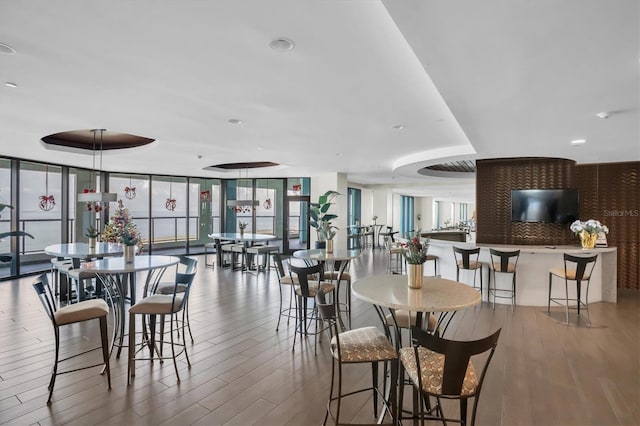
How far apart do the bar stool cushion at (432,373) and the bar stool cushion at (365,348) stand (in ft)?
0.40

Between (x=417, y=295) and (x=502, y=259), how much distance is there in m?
3.31

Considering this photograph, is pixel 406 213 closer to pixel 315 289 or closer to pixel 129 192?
pixel 129 192

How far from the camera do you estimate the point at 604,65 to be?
7.44ft

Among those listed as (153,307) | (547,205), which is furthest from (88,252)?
(547,205)

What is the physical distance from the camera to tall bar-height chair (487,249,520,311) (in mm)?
4812

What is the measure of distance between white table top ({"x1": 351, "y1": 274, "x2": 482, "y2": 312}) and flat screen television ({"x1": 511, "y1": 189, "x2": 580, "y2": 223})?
488cm

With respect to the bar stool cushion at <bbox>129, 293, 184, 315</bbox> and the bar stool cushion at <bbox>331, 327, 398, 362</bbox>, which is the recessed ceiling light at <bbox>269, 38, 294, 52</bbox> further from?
the bar stool cushion at <bbox>129, 293, 184, 315</bbox>

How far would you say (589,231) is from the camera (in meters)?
5.27

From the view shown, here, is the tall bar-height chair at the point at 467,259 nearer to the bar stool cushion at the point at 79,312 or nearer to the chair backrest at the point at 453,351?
the chair backrest at the point at 453,351

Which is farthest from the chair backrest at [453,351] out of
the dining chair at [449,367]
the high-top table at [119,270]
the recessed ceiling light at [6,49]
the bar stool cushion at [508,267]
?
the bar stool cushion at [508,267]

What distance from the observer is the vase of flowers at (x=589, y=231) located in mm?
5191

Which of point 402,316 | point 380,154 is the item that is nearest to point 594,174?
point 380,154

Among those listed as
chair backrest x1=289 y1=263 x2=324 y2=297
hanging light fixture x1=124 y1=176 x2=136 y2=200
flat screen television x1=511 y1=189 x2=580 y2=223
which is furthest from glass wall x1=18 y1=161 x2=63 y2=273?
flat screen television x1=511 y1=189 x2=580 y2=223

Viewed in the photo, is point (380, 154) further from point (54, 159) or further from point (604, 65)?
point (54, 159)
